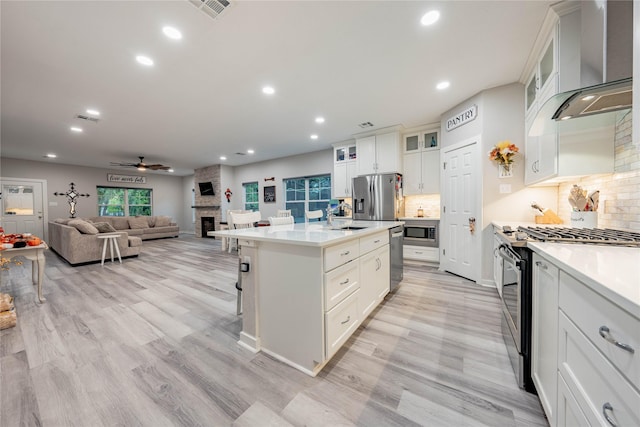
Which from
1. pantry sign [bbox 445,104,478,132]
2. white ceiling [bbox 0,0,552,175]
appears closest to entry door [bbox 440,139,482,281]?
pantry sign [bbox 445,104,478,132]

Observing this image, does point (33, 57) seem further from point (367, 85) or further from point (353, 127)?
point (353, 127)

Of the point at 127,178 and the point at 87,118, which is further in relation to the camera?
the point at 127,178

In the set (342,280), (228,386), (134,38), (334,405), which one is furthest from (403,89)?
(228,386)

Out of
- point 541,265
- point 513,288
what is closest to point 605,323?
point 541,265

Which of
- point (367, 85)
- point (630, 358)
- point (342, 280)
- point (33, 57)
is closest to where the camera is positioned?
point (630, 358)

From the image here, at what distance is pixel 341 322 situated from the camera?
66.6 inches

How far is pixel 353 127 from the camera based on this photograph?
4.50 meters

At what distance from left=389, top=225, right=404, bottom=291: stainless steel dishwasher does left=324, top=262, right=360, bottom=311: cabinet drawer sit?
99cm

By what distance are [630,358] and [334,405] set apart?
125 centimetres

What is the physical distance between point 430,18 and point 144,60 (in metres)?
2.80

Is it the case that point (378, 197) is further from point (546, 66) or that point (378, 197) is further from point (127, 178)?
point (127, 178)

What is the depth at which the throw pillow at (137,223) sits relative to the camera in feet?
26.2

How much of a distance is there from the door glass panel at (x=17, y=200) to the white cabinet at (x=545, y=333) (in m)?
11.4

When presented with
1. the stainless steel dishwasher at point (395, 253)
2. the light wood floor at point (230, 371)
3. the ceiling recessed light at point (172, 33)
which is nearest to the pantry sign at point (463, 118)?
the stainless steel dishwasher at point (395, 253)
